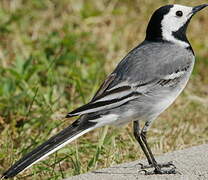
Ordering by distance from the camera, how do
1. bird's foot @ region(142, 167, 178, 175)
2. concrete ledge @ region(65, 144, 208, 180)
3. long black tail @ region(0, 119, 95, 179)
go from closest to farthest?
1. long black tail @ region(0, 119, 95, 179)
2. concrete ledge @ region(65, 144, 208, 180)
3. bird's foot @ region(142, 167, 178, 175)

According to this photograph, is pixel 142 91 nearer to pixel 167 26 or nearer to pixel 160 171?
pixel 160 171

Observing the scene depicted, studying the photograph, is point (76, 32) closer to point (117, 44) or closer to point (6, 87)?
point (117, 44)

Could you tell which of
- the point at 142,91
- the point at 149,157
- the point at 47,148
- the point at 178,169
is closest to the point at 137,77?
the point at 142,91

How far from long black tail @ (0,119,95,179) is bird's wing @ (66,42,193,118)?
165mm

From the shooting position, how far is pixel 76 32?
24.8 feet

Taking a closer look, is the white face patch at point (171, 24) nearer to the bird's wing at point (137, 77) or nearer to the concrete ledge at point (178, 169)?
the bird's wing at point (137, 77)

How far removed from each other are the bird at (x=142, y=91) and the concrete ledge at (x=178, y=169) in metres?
0.09

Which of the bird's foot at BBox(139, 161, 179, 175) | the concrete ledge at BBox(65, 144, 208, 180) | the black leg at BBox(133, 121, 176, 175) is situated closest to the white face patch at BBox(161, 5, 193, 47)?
the black leg at BBox(133, 121, 176, 175)

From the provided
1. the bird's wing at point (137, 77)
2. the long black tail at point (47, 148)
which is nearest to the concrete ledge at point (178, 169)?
the long black tail at point (47, 148)

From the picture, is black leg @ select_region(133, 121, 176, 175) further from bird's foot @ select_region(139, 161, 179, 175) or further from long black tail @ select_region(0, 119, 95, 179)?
long black tail @ select_region(0, 119, 95, 179)

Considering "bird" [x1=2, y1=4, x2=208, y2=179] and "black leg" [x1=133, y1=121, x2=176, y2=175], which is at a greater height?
"bird" [x1=2, y1=4, x2=208, y2=179]

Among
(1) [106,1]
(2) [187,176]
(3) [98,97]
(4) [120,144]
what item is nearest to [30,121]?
(4) [120,144]

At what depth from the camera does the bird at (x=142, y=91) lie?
13.4 ft

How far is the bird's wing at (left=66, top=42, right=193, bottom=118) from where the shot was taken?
4.27m
